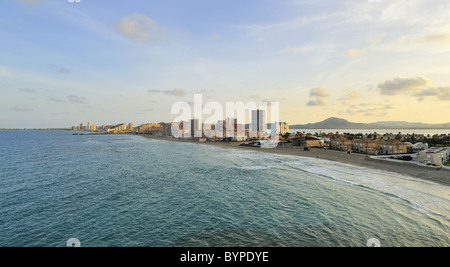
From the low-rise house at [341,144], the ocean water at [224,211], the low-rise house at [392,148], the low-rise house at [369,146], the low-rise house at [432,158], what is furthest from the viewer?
the low-rise house at [341,144]

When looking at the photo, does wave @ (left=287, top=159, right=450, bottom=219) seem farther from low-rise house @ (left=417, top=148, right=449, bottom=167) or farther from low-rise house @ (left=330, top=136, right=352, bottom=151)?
low-rise house @ (left=330, top=136, right=352, bottom=151)

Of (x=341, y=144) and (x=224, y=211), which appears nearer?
(x=224, y=211)

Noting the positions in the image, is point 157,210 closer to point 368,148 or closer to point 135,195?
point 135,195

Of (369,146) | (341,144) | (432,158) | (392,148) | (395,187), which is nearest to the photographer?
(395,187)

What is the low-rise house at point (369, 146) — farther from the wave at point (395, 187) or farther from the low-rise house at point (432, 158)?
the wave at point (395, 187)

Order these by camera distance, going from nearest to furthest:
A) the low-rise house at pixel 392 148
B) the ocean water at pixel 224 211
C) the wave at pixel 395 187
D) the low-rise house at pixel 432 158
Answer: the ocean water at pixel 224 211 → the wave at pixel 395 187 → the low-rise house at pixel 432 158 → the low-rise house at pixel 392 148

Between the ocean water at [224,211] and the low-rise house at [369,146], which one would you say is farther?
the low-rise house at [369,146]

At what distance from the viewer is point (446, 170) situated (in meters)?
36.7

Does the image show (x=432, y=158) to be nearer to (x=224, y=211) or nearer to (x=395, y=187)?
(x=395, y=187)

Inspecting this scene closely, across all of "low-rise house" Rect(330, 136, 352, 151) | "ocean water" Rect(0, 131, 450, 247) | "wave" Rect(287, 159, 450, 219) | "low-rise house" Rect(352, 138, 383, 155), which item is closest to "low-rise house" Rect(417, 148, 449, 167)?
"wave" Rect(287, 159, 450, 219)

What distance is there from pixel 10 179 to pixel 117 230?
31397 mm

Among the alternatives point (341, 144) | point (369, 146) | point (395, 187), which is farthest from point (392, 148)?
point (395, 187)

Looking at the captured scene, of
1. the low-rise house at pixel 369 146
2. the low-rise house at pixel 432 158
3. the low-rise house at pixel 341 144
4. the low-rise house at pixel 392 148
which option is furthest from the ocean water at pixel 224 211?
the low-rise house at pixel 341 144

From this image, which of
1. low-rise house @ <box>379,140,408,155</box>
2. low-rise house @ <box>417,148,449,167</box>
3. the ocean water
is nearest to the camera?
the ocean water
